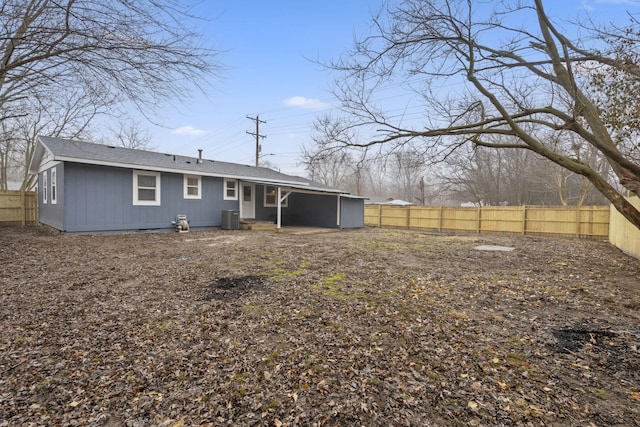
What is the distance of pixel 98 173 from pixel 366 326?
427 inches

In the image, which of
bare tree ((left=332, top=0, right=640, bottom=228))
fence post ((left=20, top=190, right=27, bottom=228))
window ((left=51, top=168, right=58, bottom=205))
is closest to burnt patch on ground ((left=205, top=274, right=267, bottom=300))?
bare tree ((left=332, top=0, right=640, bottom=228))

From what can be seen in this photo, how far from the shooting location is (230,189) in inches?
557

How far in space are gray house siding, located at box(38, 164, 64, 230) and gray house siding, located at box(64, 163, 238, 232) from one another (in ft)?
1.29

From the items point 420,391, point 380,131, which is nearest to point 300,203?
point 380,131

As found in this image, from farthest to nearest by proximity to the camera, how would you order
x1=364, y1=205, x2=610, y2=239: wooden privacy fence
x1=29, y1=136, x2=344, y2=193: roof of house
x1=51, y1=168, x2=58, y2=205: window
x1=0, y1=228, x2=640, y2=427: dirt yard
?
x1=364, y1=205, x2=610, y2=239: wooden privacy fence
x1=51, y1=168, x2=58, y2=205: window
x1=29, y1=136, x2=344, y2=193: roof of house
x1=0, y1=228, x2=640, y2=427: dirt yard

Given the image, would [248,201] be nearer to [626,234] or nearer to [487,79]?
[487,79]

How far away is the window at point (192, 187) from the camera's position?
41.2 ft

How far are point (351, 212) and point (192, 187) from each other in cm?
828

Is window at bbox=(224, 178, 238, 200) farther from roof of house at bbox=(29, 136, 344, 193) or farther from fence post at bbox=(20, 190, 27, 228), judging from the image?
fence post at bbox=(20, 190, 27, 228)

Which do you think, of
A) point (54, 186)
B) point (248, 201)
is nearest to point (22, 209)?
point (54, 186)

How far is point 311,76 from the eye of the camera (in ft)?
25.3

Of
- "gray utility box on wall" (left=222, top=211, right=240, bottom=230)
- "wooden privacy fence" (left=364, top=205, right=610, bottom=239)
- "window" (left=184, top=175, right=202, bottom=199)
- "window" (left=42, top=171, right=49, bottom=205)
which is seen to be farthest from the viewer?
"gray utility box on wall" (left=222, top=211, right=240, bottom=230)

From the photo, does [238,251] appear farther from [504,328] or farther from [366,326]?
[504,328]

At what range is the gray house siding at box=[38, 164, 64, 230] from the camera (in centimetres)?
1005
